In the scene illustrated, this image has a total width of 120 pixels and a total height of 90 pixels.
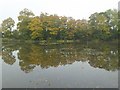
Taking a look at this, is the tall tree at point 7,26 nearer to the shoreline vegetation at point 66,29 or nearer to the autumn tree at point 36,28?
the shoreline vegetation at point 66,29

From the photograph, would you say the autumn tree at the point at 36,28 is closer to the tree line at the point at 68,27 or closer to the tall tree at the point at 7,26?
the tree line at the point at 68,27

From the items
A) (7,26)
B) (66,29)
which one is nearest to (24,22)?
(7,26)

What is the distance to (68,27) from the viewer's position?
4447 cm

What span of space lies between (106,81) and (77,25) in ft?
108

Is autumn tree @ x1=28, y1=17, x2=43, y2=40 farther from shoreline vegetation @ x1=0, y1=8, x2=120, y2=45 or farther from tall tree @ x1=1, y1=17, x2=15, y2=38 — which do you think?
tall tree @ x1=1, y1=17, x2=15, y2=38

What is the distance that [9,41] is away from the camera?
4541 cm

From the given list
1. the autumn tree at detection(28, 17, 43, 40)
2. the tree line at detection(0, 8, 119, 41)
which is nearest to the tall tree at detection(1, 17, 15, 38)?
the tree line at detection(0, 8, 119, 41)

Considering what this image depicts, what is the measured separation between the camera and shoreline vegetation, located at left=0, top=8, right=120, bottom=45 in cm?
4306

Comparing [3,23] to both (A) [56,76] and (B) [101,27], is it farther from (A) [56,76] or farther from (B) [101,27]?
(A) [56,76]

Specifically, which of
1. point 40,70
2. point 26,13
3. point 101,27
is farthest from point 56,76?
Result: point 26,13

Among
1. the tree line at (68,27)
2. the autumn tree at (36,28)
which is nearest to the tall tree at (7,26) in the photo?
the tree line at (68,27)

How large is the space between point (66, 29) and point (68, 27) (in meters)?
0.53

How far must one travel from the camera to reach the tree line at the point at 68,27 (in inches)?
1697

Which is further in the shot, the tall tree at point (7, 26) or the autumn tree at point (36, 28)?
the tall tree at point (7, 26)
